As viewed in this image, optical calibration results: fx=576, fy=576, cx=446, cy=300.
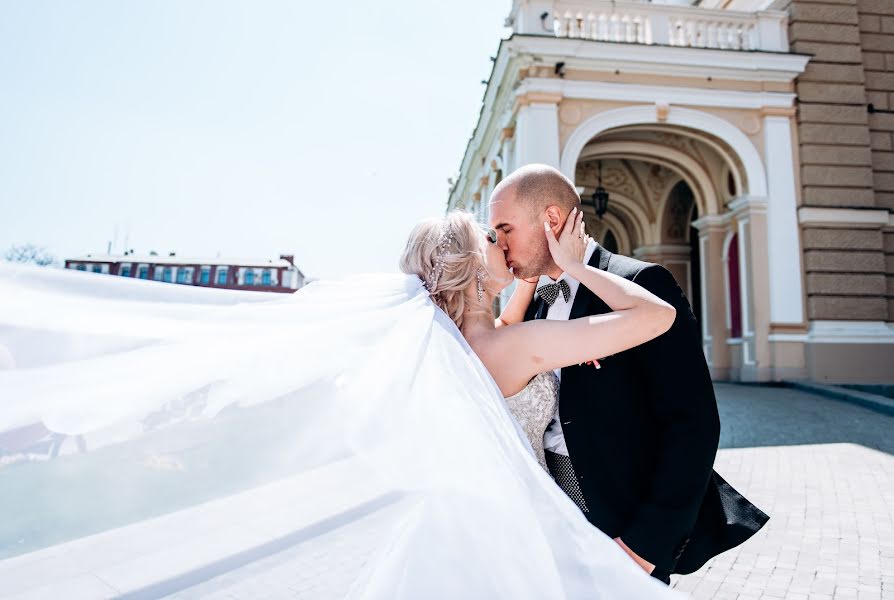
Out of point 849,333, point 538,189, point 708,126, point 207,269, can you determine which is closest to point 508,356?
point 538,189

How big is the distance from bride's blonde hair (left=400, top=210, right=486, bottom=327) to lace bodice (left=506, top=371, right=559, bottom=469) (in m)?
0.30

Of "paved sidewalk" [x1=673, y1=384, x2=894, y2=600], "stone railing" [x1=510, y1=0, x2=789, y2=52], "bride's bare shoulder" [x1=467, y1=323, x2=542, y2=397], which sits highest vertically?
"stone railing" [x1=510, y1=0, x2=789, y2=52]

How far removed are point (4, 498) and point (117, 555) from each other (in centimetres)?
29

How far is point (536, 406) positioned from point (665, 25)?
12459 millimetres

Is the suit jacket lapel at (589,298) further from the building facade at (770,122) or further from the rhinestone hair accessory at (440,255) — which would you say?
the building facade at (770,122)

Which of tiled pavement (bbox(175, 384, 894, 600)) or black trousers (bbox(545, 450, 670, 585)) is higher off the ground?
black trousers (bbox(545, 450, 670, 585))

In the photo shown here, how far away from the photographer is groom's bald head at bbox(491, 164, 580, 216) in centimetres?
189

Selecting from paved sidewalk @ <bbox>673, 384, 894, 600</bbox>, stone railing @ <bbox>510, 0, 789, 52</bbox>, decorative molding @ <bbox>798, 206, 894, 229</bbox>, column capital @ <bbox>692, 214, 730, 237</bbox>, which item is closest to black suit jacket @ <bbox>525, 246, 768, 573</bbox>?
paved sidewalk @ <bbox>673, 384, 894, 600</bbox>

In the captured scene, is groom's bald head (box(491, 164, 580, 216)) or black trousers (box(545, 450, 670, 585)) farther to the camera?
groom's bald head (box(491, 164, 580, 216))

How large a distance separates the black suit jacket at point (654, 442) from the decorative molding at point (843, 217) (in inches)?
465

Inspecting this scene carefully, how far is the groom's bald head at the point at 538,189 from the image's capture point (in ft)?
6.20

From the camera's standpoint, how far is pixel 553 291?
209cm

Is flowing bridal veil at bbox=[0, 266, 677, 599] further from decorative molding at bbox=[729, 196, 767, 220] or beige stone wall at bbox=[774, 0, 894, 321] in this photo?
beige stone wall at bbox=[774, 0, 894, 321]

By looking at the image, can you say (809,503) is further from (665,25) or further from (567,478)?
(665,25)
